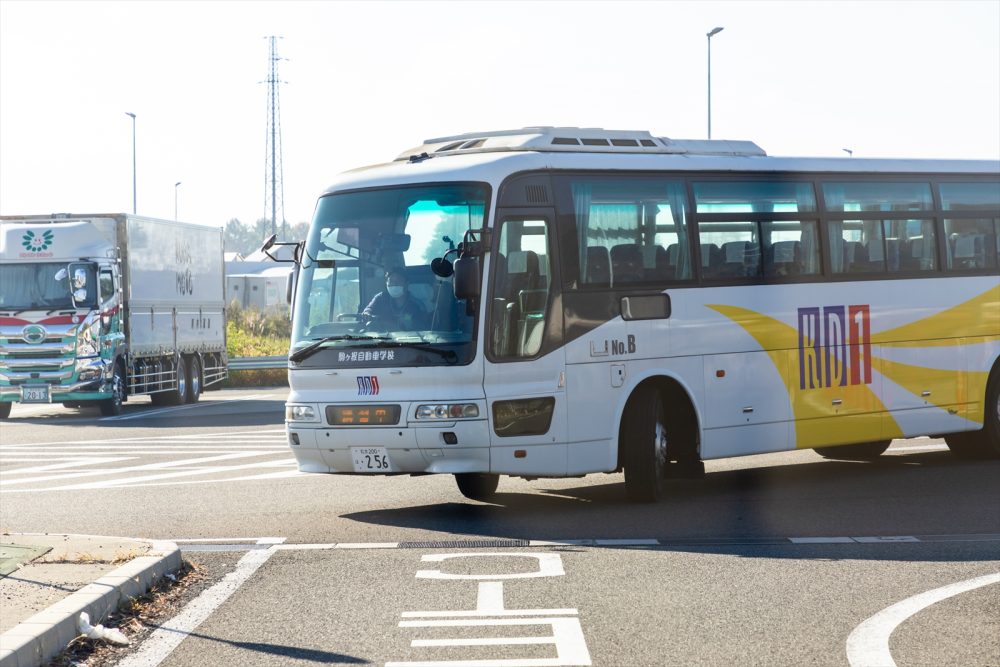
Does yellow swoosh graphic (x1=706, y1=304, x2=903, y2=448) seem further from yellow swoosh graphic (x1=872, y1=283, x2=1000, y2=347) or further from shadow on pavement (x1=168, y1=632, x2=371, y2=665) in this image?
shadow on pavement (x1=168, y1=632, x2=371, y2=665)

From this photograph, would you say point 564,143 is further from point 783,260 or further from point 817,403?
point 817,403

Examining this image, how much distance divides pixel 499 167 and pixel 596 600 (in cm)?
503

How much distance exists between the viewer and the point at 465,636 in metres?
7.47

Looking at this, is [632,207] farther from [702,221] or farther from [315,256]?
[315,256]

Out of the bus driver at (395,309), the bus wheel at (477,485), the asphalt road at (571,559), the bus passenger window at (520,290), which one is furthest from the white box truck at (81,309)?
the bus passenger window at (520,290)

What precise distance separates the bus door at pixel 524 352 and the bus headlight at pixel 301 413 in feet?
5.06

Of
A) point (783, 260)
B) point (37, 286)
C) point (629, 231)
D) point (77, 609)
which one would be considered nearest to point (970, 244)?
point (783, 260)

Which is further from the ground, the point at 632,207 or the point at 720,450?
the point at 632,207

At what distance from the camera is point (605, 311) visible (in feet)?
41.7

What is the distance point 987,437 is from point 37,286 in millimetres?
18124

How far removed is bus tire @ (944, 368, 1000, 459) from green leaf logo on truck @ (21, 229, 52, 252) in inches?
693

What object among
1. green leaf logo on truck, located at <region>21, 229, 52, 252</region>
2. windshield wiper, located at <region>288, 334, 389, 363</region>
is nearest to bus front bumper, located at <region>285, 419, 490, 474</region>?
windshield wiper, located at <region>288, 334, 389, 363</region>

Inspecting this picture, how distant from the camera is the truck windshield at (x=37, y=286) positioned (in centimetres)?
2786

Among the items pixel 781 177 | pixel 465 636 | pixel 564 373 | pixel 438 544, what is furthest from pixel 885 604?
pixel 781 177
